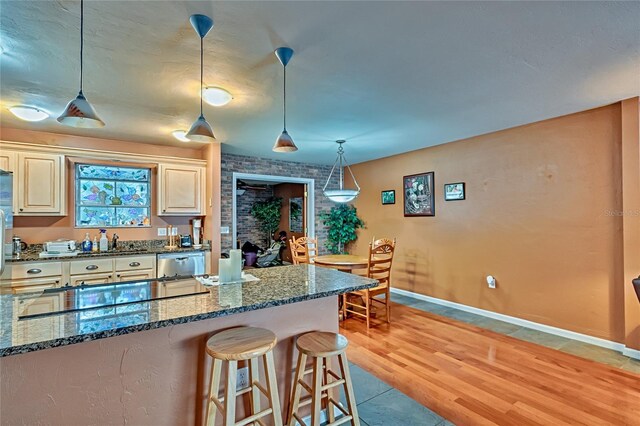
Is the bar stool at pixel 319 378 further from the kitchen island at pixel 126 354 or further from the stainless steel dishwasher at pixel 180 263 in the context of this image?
the stainless steel dishwasher at pixel 180 263

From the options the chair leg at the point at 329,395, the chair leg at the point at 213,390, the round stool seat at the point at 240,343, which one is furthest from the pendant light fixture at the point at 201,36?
the chair leg at the point at 329,395

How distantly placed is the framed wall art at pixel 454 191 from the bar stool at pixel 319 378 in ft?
10.9

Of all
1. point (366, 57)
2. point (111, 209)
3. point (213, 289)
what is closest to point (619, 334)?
point (366, 57)

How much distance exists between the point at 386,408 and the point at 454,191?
3.21 metres

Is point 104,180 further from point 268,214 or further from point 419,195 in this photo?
point 268,214

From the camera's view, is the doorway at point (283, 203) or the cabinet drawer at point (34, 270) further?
the doorway at point (283, 203)

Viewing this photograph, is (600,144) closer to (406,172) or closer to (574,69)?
(574,69)

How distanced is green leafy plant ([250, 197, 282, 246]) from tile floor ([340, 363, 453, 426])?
21.4 feet

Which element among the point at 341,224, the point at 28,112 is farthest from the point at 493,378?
the point at 28,112

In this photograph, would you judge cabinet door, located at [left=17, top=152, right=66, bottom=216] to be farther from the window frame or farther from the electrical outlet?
the electrical outlet

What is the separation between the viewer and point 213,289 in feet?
5.84

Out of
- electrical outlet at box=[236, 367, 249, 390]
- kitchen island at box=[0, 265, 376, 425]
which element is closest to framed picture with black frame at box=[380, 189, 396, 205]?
kitchen island at box=[0, 265, 376, 425]

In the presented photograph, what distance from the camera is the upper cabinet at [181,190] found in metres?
4.21

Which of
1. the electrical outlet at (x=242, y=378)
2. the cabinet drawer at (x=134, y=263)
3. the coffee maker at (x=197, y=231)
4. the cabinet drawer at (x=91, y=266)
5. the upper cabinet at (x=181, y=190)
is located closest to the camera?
the electrical outlet at (x=242, y=378)
